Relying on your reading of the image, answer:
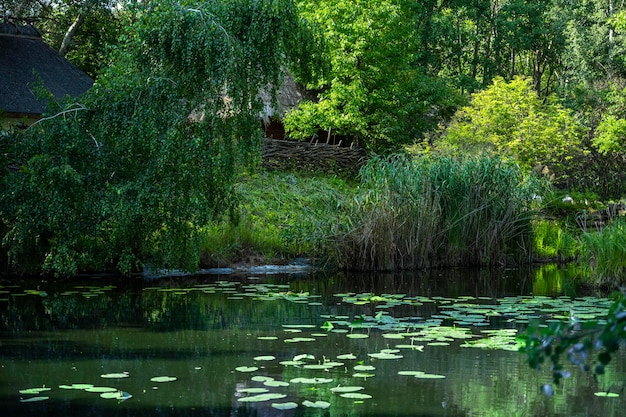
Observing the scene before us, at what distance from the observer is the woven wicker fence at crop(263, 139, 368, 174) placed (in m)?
23.8

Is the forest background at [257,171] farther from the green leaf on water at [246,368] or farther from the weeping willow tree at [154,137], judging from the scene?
the green leaf on water at [246,368]

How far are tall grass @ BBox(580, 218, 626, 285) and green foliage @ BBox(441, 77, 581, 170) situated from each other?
8124mm

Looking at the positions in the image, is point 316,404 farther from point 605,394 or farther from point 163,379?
point 605,394

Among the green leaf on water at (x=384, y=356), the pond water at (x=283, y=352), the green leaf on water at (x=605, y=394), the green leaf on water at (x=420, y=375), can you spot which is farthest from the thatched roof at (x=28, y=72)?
the green leaf on water at (x=605, y=394)

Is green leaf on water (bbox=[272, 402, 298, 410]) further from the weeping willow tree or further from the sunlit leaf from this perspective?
the weeping willow tree

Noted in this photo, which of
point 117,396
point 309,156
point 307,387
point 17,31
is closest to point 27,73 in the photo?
point 17,31

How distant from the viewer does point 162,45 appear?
11477 mm

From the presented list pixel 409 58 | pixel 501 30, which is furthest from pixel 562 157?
pixel 501 30

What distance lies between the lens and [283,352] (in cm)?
733

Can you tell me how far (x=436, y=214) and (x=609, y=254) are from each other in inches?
139

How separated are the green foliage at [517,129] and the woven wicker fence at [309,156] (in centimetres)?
343

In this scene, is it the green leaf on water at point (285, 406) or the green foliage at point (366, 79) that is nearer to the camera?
the green leaf on water at point (285, 406)

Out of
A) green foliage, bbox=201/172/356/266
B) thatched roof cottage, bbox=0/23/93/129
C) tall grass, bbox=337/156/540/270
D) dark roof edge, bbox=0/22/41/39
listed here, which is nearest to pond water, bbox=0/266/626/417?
tall grass, bbox=337/156/540/270

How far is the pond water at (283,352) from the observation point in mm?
5629
